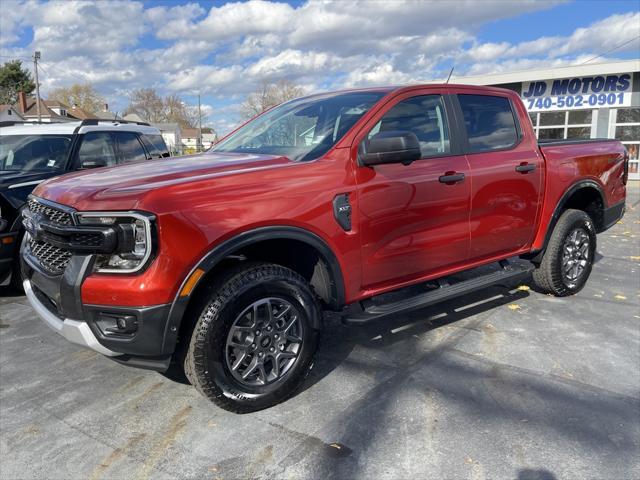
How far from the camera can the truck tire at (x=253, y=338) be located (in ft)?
9.09

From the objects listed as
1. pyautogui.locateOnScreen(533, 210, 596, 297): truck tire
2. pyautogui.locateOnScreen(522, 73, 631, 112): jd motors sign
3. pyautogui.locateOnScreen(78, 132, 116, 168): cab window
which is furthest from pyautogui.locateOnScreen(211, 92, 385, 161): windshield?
pyautogui.locateOnScreen(522, 73, 631, 112): jd motors sign

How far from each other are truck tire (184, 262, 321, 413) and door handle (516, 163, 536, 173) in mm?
2278

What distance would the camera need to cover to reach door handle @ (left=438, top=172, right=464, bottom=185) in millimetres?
3713

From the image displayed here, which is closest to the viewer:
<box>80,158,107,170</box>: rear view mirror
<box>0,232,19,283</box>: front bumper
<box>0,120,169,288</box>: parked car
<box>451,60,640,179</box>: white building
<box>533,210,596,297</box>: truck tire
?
<box>533,210,596,297</box>: truck tire

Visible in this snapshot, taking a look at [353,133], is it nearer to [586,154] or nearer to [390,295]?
[390,295]

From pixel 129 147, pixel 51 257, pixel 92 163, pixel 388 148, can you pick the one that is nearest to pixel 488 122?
pixel 388 148

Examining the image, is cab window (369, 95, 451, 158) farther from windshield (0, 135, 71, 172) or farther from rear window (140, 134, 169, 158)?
rear window (140, 134, 169, 158)

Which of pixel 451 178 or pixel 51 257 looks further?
pixel 451 178

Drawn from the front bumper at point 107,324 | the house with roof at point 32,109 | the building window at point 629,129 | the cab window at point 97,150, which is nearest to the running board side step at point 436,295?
the front bumper at point 107,324

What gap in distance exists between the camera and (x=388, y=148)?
3.19 meters

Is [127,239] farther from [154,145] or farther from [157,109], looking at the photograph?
[157,109]

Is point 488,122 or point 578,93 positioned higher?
point 578,93

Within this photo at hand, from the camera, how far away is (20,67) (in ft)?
221

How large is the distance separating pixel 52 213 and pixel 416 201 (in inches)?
90.8
